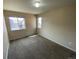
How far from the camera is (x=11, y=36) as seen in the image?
625 centimetres

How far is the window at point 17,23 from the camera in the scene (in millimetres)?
6338

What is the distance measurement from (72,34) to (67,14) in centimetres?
106

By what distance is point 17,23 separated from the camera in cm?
689

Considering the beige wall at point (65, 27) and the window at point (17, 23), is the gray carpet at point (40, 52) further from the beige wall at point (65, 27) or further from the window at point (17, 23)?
the window at point (17, 23)

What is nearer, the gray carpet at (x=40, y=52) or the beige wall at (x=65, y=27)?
the gray carpet at (x=40, y=52)

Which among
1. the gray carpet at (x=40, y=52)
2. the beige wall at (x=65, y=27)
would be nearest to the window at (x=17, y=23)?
the gray carpet at (x=40, y=52)

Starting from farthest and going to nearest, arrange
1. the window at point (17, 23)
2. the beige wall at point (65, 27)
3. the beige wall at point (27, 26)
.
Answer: the window at point (17, 23)
the beige wall at point (27, 26)
the beige wall at point (65, 27)

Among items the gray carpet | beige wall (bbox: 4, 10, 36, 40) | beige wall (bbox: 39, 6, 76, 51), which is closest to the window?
beige wall (bbox: 4, 10, 36, 40)

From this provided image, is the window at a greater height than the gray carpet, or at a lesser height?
greater

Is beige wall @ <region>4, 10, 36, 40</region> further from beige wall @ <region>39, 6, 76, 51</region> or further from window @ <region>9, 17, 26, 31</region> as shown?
beige wall @ <region>39, 6, 76, 51</region>

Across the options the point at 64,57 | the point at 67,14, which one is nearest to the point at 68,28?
the point at 67,14

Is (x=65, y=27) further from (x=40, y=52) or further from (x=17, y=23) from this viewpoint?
(x=17, y=23)

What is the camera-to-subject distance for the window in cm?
634

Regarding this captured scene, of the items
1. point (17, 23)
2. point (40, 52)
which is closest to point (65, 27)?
point (40, 52)
